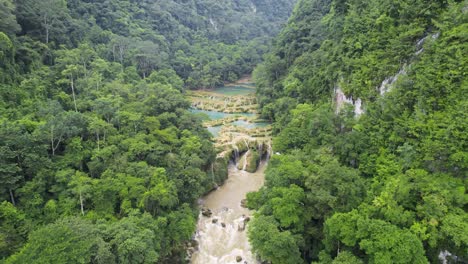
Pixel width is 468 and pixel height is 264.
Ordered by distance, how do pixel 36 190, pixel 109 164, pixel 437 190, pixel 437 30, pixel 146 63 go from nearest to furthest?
pixel 437 190 → pixel 36 190 → pixel 437 30 → pixel 109 164 → pixel 146 63

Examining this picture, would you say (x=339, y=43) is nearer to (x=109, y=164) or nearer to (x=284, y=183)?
(x=284, y=183)

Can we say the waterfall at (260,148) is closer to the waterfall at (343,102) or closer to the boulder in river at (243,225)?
the waterfall at (343,102)

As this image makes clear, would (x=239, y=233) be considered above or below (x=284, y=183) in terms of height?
below

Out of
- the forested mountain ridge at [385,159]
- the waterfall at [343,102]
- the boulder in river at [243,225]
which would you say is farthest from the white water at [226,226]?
the waterfall at [343,102]

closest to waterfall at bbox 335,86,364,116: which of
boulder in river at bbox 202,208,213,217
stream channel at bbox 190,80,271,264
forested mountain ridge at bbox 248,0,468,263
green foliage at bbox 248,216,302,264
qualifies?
forested mountain ridge at bbox 248,0,468,263

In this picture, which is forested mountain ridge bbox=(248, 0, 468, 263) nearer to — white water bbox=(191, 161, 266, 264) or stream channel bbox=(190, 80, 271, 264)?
white water bbox=(191, 161, 266, 264)

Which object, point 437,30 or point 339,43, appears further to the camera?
point 339,43

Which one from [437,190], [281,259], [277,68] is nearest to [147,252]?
[281,259]
